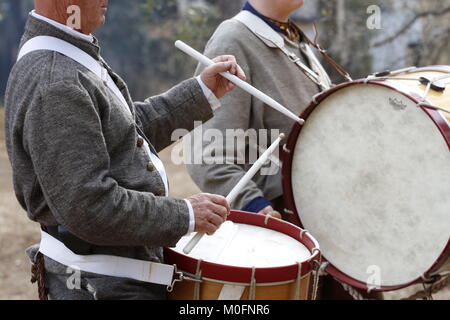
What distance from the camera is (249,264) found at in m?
1.80

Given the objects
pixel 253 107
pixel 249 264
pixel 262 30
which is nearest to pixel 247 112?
pixel 253 107

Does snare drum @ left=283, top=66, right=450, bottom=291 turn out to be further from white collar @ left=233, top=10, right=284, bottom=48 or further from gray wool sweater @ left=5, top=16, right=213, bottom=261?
gray wool sweater @ left=5, top=16, right=213, bottom=261

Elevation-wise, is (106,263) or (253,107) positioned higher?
(253,107)

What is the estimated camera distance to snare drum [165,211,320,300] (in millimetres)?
1701

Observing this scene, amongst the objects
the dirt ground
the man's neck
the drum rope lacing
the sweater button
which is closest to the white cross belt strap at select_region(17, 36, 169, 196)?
the sweater button

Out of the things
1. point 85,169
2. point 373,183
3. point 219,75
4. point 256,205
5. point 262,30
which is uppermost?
point 262,30

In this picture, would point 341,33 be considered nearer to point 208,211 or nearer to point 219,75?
point 219,75

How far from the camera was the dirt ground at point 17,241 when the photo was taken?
4035 millimetres

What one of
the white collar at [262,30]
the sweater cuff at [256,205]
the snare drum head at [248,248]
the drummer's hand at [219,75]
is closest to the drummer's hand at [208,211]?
the snare drum head at [248,248]

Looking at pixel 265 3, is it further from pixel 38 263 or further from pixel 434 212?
pixel 38 263

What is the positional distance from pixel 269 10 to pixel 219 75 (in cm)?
63

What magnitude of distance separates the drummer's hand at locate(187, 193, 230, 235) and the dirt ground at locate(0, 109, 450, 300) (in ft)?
7.82

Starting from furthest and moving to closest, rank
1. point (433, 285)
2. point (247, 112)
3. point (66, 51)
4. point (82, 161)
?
1. point (247, 112)
2. point (433, 285)
3. point (66, 51)
4. point (82, 161)

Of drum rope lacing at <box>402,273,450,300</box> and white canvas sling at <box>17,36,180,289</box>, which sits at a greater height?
white canvas sling at <box>17,36,180,289</box>
